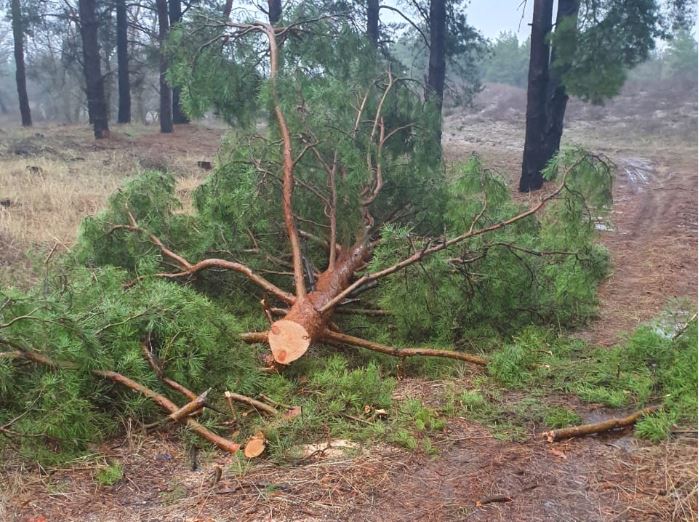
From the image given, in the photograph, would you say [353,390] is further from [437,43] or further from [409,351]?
[437,43]

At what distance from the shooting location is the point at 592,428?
291cm

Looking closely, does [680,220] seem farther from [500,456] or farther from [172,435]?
[172,435]

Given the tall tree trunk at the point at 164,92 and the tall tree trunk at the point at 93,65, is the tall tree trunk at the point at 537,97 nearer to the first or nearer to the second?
the tall tree trunk at the point at 164,92

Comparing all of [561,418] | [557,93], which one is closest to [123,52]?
[557,93]

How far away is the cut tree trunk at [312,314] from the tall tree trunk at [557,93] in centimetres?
617

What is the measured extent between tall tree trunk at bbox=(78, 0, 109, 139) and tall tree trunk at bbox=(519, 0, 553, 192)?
1028 cm

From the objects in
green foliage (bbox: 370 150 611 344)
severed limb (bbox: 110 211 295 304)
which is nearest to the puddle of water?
green foliage (bbox: 370 150 611 344)

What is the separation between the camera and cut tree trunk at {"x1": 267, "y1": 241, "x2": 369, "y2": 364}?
3.87m

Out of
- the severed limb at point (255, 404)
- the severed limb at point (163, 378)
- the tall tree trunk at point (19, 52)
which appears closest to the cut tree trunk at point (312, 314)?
the severed limb at point (255, 404)

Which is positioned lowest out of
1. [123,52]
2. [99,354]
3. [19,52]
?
[99,354]

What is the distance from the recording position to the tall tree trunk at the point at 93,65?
1460 cm

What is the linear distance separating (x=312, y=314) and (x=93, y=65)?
43.3 feet

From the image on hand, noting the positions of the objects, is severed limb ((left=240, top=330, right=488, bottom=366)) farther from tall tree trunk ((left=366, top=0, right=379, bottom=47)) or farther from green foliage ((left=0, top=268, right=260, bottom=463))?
tall tree trunk ((left=366, top=0, right=379, bottom=47))

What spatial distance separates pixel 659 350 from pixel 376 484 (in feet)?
6.26
